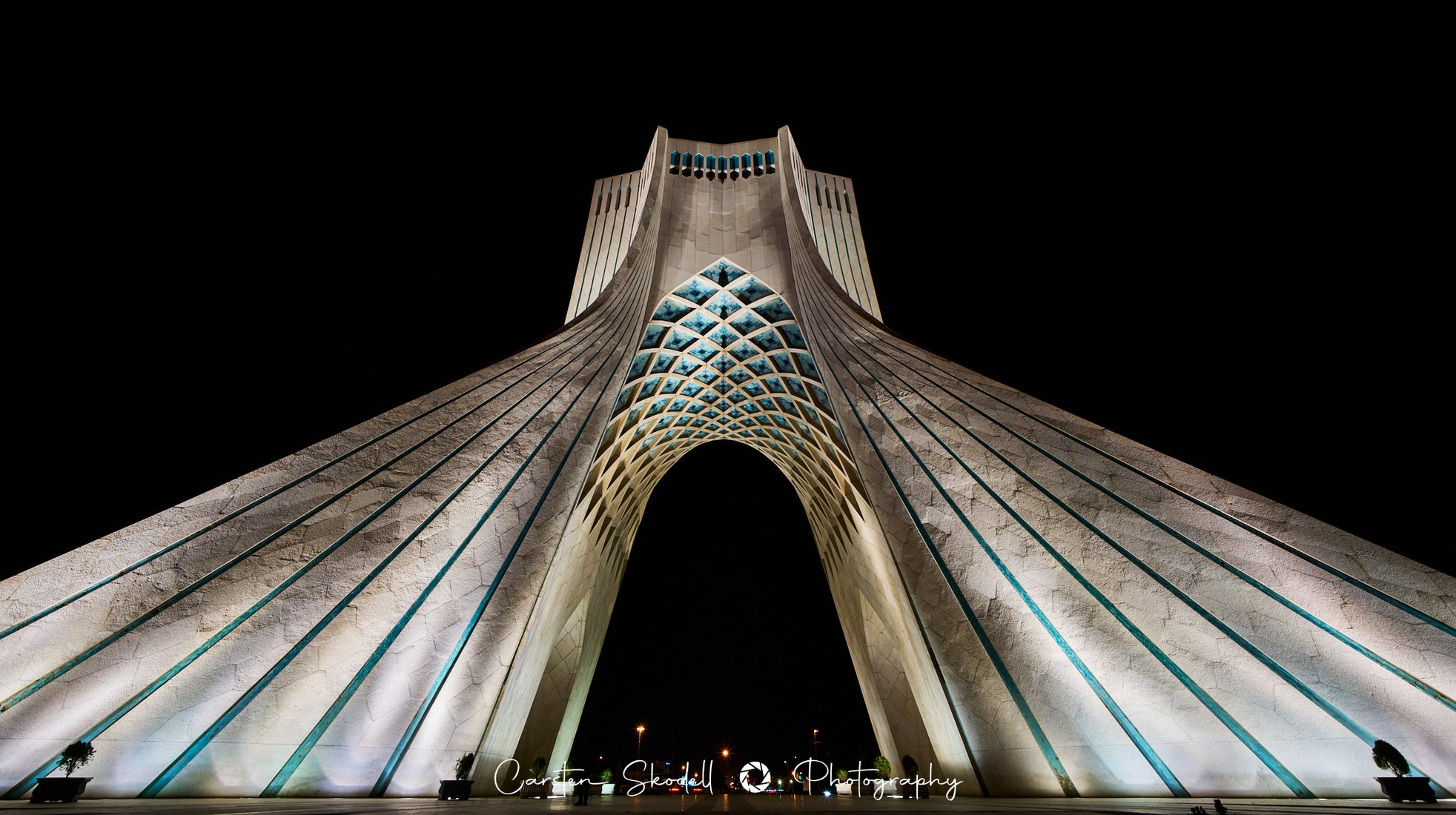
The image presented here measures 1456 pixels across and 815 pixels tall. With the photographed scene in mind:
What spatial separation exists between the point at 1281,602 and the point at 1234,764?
1323 millimetres

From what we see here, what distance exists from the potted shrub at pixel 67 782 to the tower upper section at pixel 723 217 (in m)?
8.62

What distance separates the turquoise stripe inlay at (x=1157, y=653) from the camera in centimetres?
420

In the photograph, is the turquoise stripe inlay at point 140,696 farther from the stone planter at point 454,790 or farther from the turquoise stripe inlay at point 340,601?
the stone planter at point 454,790

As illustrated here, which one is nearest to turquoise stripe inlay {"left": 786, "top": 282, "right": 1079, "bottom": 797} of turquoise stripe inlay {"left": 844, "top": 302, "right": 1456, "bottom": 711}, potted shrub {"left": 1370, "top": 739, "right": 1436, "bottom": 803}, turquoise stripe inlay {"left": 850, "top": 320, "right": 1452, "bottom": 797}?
turquoise stripe inlay {"left": 850, "top": 320, "right": 1452, "bottom": 797}

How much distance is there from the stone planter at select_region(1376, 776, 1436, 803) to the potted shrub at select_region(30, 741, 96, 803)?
25.8 feet

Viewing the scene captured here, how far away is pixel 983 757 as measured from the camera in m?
5.17

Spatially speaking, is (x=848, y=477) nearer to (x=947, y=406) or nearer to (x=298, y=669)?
(x=947, y=406)

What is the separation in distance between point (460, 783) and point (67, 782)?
2.29 metres

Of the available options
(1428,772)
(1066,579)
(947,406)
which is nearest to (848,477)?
(947,406)

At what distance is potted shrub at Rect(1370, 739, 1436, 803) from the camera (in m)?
3.74

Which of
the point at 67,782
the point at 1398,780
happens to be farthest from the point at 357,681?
the point at 1398,780

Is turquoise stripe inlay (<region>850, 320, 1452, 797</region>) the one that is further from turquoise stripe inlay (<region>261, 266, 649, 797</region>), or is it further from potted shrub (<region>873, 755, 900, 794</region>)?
potted shrub (<region>873, 755, 900, 794</region>)

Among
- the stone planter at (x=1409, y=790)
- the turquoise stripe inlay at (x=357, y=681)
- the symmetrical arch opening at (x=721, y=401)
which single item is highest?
the symmetrical arch opening at (x=721, y=401)

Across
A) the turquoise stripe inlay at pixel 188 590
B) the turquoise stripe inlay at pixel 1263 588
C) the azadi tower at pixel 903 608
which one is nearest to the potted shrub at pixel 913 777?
the azadi tower at pixel 903 608
